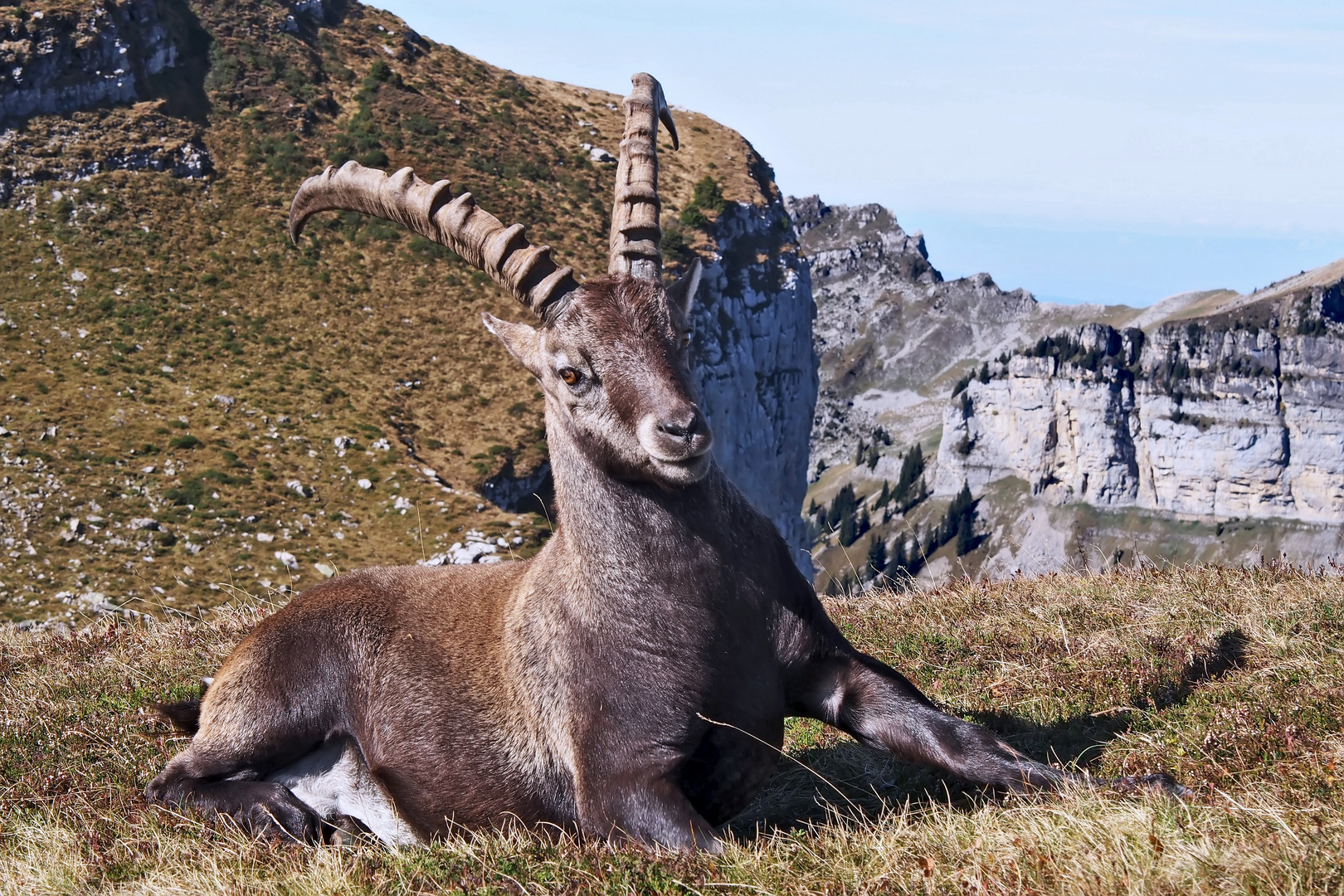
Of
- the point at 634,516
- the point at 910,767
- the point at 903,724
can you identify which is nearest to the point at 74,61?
the point at 634,516

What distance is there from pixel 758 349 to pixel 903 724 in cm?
9836

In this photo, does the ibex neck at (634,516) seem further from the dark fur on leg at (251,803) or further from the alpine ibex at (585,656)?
the dark fur on leg at (251,803)

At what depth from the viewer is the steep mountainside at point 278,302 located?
4984cm

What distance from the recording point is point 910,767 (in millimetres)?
7246

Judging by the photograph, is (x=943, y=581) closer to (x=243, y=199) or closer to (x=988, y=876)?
(x=988, y=876)

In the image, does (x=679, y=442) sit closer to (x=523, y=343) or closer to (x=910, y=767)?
(x=523, y=343)

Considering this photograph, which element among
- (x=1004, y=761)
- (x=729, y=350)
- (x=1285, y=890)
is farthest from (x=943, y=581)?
(x=729, y=350)

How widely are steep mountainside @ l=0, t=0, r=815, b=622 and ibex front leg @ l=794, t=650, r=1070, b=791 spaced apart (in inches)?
1129

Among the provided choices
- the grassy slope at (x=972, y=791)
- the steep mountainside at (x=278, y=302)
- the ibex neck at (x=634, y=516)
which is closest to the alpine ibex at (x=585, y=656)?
the ibex neck at (x=634, y=516)

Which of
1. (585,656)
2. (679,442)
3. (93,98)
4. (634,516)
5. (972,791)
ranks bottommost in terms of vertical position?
(972,791)

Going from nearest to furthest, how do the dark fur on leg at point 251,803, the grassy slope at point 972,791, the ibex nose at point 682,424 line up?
the grassy slope at point 972,791
the ibex nose at point 682,424
the dark fur on leg at point 251,803

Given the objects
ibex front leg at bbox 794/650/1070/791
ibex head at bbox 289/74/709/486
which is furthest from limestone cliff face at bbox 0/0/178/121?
ibex front leg at bbox 794/650/1070/791

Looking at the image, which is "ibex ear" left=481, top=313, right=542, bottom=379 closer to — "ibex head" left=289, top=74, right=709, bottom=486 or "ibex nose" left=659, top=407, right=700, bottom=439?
"ibex head" left=289, top=74, right=709, bottom=486

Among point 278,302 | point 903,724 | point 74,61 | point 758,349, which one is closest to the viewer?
point 903,724
